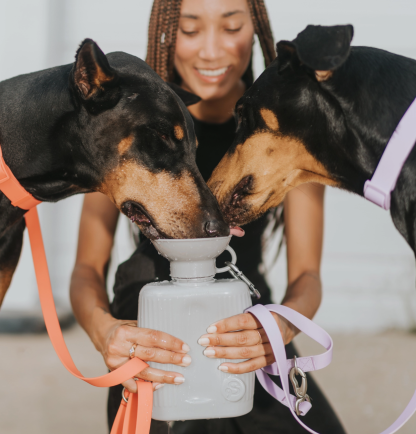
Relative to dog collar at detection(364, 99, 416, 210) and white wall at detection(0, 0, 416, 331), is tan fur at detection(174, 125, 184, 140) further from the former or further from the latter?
white wall at detection(0, 0, 416, 331)

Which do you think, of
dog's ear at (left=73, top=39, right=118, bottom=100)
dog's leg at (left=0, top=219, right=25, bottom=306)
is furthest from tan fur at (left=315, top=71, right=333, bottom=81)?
dog's leg at (left=0, top=219, right=25, bottom=306)

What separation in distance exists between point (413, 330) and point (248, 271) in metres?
2.78

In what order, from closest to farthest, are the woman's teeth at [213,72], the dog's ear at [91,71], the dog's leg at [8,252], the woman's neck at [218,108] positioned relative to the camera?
the dog's ear at [91,71], the dog's leg at [8,252], the woman's teeth at [213,72], the woman's neck at [218,108]

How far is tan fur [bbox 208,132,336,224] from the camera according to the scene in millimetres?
1345

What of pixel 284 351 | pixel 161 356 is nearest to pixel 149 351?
pixel 161 356

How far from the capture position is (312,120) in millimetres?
1288

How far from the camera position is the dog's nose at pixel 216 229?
127cm

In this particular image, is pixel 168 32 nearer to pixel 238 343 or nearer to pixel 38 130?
pixel 38 130

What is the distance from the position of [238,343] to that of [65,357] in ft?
1.42

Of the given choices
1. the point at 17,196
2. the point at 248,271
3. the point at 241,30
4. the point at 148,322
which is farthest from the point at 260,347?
the point at 241,30

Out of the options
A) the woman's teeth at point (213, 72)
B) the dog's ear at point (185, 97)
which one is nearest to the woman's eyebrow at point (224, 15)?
the woman's teeth at point (213, 72)

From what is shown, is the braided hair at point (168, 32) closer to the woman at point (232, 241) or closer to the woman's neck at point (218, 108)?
the woman at point (232, 241)

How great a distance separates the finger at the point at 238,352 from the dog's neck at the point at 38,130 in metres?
0.67

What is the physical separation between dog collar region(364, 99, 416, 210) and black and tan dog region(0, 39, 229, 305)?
16.2 inches
